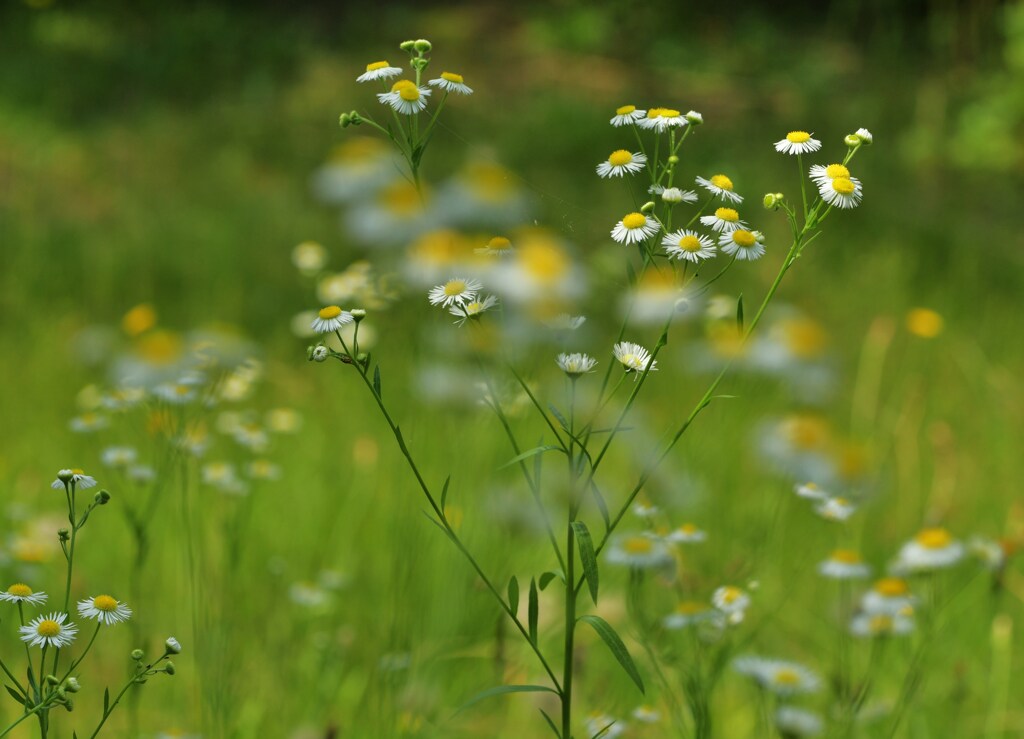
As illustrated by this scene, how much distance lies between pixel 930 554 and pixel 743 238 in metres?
0.83

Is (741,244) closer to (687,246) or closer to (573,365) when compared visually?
(687,246)

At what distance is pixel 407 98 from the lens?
33.6 inches

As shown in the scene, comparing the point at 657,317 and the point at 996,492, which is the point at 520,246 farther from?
the point at 996,492

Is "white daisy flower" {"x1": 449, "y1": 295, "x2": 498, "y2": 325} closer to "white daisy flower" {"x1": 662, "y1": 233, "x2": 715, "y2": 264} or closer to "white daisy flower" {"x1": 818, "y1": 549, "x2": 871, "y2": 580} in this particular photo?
"white daisy flower" {"x1": 662, "y1": 233, "x2": 715, "y2": 264}

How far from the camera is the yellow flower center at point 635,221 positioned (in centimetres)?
87

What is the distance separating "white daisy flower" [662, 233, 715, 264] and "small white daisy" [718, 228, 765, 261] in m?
0.01

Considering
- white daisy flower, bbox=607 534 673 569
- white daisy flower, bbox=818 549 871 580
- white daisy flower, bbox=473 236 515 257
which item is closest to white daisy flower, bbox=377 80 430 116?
white daisy flower, bbox=473 236 515 257

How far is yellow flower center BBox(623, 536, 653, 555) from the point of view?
1.28 meters

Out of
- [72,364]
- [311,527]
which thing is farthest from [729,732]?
[72,364]

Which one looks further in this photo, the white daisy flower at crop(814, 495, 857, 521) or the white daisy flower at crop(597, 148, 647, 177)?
the white daisy flower at crop(814, 495, 857, 521)

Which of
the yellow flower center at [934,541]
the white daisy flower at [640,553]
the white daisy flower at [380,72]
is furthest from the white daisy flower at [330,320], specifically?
the yellow flower center at [934,541]

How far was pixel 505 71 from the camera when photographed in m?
6.43

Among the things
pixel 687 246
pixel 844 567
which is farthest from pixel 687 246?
pixel 844 567

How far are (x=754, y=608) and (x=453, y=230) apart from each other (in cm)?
116
